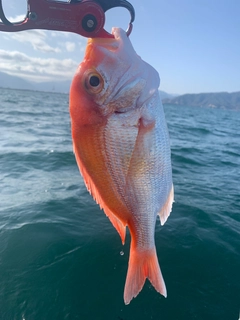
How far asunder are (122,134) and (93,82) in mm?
398

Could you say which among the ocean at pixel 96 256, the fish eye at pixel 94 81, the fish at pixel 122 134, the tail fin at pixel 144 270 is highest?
the fish eye at pixel 94 81

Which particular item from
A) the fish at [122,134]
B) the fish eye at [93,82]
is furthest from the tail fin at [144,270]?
the fish eye at [93,82]

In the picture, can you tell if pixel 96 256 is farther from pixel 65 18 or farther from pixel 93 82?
pixel 65 18

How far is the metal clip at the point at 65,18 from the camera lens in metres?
1.90

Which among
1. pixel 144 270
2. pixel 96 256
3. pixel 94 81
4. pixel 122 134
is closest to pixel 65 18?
pixel 94 81

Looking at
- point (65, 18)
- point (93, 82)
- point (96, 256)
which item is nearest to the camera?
point (93, 82)

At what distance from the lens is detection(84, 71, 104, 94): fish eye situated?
67.2 inches

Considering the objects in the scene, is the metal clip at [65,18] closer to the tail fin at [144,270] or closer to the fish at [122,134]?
the fish at [122,134]

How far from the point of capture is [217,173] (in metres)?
10.1

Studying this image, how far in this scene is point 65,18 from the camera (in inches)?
75.8

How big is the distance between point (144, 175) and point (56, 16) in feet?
4.46

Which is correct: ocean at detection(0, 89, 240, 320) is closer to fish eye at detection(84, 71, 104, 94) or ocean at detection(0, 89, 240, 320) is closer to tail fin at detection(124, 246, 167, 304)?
tail fin at detection(124, 246, 167, 304)

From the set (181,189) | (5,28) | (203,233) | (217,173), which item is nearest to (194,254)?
(203,233)

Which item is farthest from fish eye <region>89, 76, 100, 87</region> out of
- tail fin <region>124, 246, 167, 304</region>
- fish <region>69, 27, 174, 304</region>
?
tail fin <region>124, 246, 167, 304</region>
